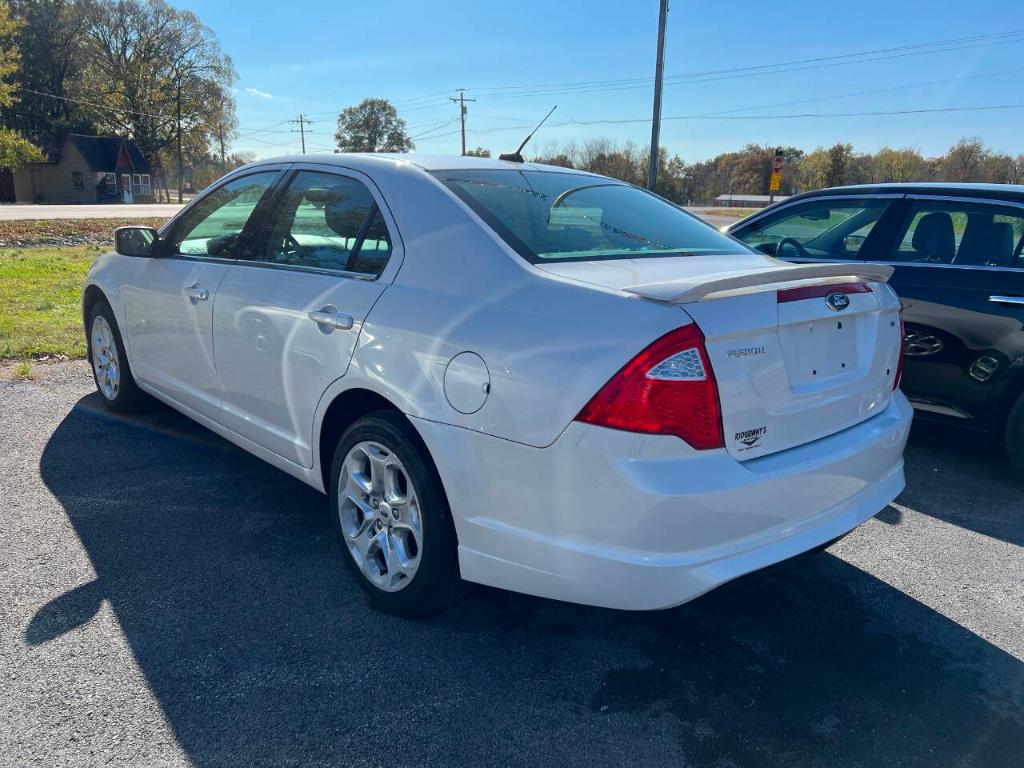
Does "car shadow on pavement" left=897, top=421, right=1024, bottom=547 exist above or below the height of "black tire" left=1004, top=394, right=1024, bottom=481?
below

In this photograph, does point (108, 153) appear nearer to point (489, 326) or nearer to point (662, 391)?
point (489, 326)

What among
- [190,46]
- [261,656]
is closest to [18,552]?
[261,656]

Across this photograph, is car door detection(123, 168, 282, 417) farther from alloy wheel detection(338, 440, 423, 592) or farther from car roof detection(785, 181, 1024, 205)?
car roof detection(785, 181, 1024, 205)

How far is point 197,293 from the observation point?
3.87 meters

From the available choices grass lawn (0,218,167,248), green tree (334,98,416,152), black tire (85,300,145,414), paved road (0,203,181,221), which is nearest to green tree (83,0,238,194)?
green tree (334,98,416,152)

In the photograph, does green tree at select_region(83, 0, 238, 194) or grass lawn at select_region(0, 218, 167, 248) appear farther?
green tree at select_region(83, 0, 238, 194)

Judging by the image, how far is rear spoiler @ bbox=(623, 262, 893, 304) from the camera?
88.2 inches

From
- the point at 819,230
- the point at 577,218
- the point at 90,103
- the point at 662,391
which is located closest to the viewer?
the point at 662,391

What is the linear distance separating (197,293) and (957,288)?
4.27 m

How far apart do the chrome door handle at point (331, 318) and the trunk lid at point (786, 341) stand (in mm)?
880

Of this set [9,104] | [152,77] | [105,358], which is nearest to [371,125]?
[152,77]

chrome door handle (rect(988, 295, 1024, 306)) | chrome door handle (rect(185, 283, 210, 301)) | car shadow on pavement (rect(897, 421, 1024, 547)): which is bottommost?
car shadow on pavement (rect(897, 421, 1024, 547))

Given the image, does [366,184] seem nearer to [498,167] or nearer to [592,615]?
[498,167]

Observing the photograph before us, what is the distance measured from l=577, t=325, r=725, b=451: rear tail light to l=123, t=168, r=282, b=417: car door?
90.9 inches
